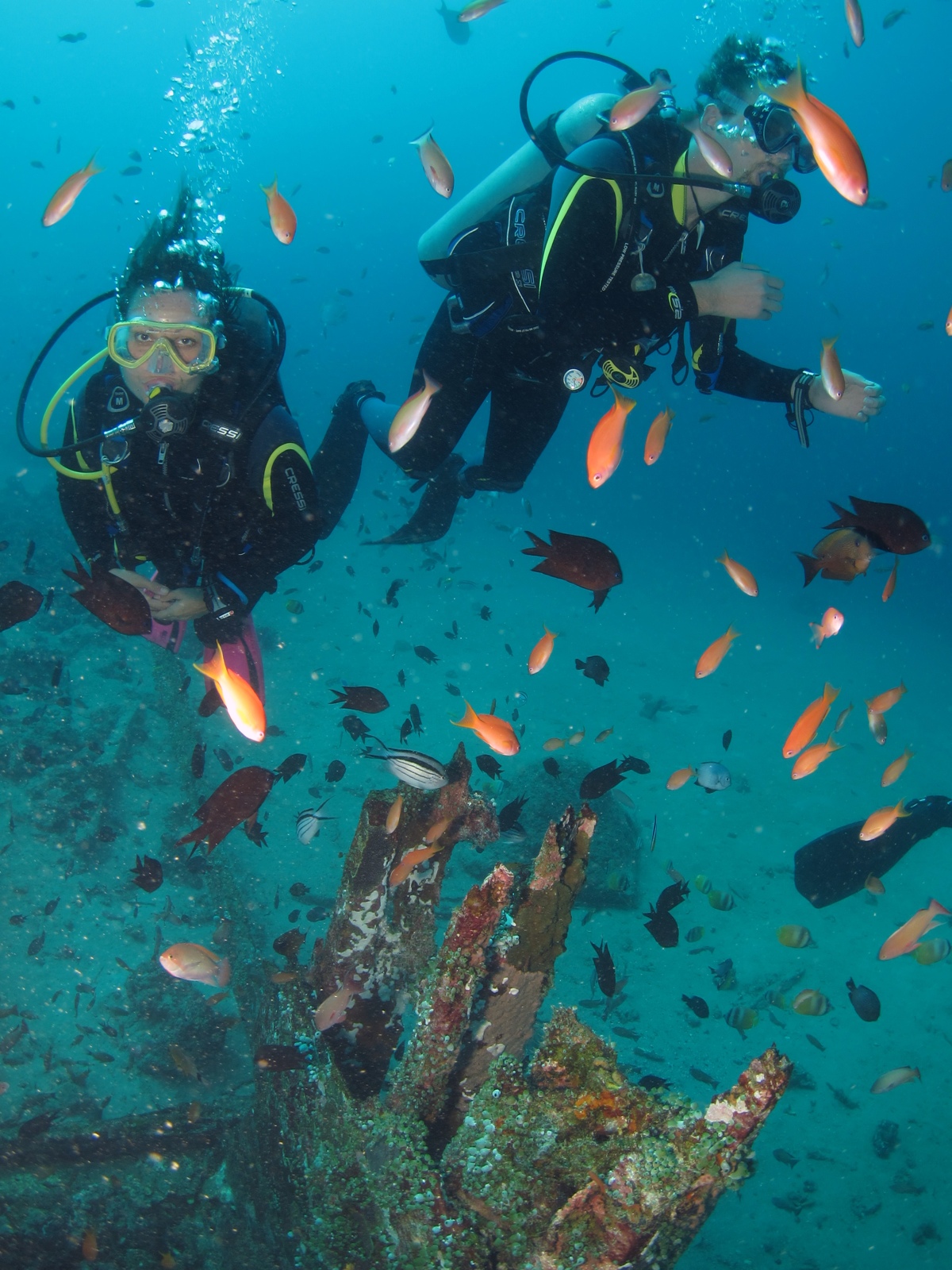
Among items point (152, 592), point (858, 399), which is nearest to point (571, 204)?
point (858, 399)

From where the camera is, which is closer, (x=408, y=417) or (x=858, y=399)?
(x=408, y=417)

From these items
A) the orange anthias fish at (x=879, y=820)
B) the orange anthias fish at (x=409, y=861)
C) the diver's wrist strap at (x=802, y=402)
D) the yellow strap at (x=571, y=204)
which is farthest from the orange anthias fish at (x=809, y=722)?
the yellow strap at (x=571, y=204)

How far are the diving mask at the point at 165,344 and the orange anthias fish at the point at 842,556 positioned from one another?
3824 millimetres

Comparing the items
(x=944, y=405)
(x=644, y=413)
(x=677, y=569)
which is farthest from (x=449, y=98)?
(x=944, y=405)

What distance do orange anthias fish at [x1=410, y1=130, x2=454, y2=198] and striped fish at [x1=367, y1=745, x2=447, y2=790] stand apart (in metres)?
3.66

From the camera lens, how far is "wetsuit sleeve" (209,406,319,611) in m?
4.24

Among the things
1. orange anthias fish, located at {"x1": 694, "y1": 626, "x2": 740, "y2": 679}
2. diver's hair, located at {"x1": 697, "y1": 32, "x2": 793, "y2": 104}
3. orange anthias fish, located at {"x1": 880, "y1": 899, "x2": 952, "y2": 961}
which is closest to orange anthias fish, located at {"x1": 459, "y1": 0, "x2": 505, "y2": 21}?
diver's hair, located at {"x1": 697, "y1": 32, "x2": 793, "y2": 104}

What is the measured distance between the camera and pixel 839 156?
2.33 metres

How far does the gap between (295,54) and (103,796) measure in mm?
91079

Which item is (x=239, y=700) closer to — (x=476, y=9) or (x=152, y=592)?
(x=152, y=592)

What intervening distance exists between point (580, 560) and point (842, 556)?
141 cm

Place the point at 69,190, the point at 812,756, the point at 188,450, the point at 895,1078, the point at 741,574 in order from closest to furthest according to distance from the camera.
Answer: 1. the point at 188,450
2. the point at 741,574
3. the point at 69,190
4. the point at 812,756
5. the point at 895,1078

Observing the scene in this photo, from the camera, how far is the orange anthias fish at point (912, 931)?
15.5ft

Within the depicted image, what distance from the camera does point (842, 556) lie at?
3287 millimetres
